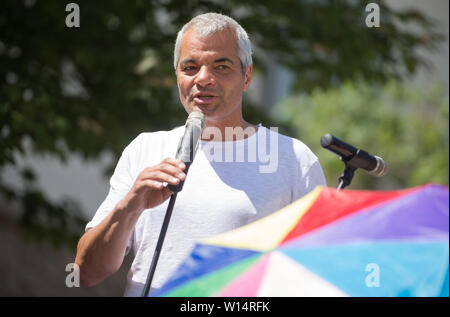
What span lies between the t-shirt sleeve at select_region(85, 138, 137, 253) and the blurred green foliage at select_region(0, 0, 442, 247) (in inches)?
93.9

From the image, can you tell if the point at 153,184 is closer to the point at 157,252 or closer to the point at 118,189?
the point at 157,252

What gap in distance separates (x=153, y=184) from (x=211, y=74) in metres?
0.60

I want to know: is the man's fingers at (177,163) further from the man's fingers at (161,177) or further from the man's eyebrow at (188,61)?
the man's eyebrow at (188,61)

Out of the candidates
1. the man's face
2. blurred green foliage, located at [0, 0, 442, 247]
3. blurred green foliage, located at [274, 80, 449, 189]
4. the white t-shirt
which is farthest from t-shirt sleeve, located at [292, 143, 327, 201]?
blurred green foliage, located at [274, 80, 449, 189]

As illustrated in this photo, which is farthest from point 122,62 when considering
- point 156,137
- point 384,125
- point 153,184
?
point 384,125

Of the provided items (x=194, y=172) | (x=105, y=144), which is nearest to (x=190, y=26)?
(x=194, y=172)

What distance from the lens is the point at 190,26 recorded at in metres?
2.72

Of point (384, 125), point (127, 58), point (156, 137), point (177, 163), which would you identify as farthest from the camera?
point (384, 125)

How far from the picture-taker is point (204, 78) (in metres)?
2.62

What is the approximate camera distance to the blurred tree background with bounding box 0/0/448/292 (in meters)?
5.29

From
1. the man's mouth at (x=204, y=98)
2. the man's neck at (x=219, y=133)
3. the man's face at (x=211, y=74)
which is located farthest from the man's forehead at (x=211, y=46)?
the man's neck at (x=219, y=133)

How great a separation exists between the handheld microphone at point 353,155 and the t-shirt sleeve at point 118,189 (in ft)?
2.40

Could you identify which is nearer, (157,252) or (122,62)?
(157,252)

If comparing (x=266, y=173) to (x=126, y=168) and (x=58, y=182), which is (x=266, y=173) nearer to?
(x=126, y=168)
